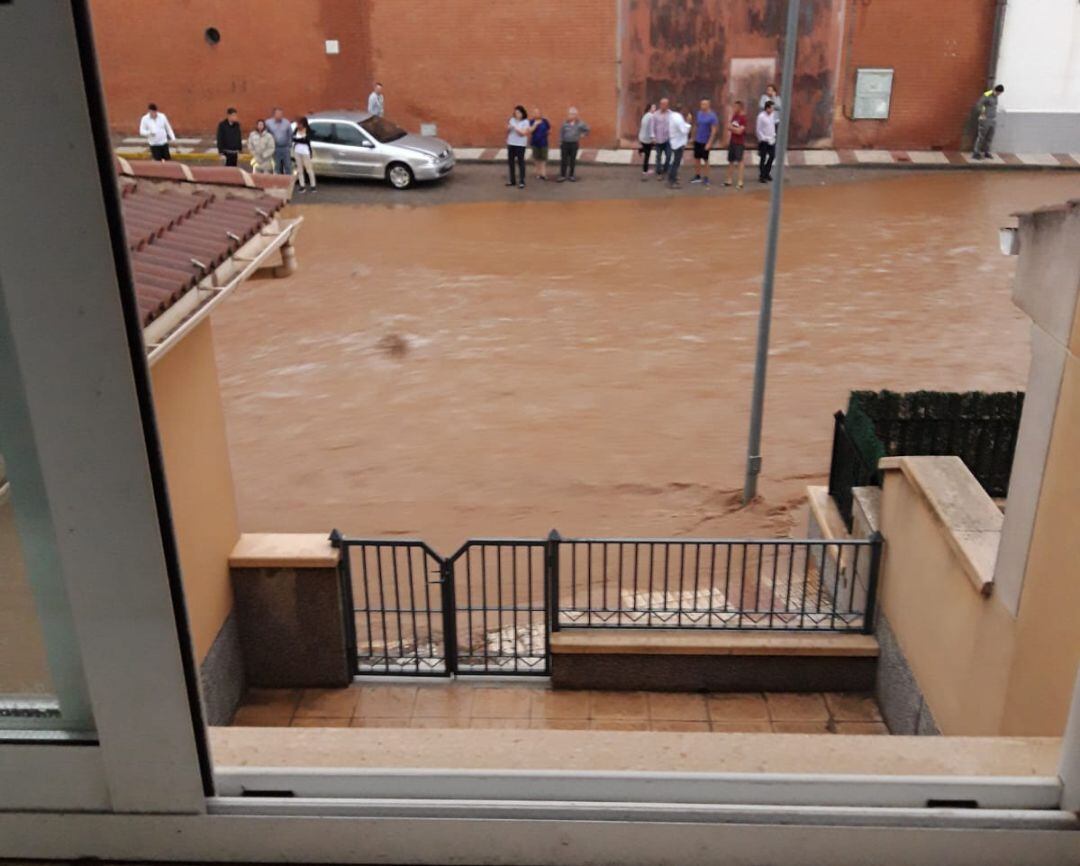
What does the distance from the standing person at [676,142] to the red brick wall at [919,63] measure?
4.75 m

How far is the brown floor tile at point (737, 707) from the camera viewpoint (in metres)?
7.36

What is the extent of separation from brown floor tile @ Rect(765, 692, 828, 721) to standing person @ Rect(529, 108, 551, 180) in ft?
56.5

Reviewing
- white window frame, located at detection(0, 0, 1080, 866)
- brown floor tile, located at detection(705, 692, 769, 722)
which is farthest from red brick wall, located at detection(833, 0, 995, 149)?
white window frame, located at detection(0, 0, 1080, 866)

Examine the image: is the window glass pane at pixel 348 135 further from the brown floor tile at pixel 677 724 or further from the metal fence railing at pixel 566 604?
the brown floor tile at pixel 677 724

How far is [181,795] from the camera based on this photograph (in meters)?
1.54

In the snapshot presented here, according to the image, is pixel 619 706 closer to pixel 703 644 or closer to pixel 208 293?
pixel 703 644

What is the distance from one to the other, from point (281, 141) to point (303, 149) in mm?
462

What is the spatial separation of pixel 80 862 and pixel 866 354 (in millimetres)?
13435

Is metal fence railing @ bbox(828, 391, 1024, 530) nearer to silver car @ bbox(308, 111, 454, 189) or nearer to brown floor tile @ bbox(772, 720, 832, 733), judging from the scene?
brown floor tile @ bbox(772, 720, 832, 733)

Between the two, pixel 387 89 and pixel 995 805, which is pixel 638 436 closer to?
pixel 995 805

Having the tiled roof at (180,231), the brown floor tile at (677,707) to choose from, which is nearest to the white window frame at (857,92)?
the tiled roof at (180,231)

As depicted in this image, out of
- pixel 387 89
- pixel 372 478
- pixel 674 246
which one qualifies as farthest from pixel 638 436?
pixel 387 89

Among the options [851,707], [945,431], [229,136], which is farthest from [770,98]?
[851,707]

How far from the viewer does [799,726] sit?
7234 mm
